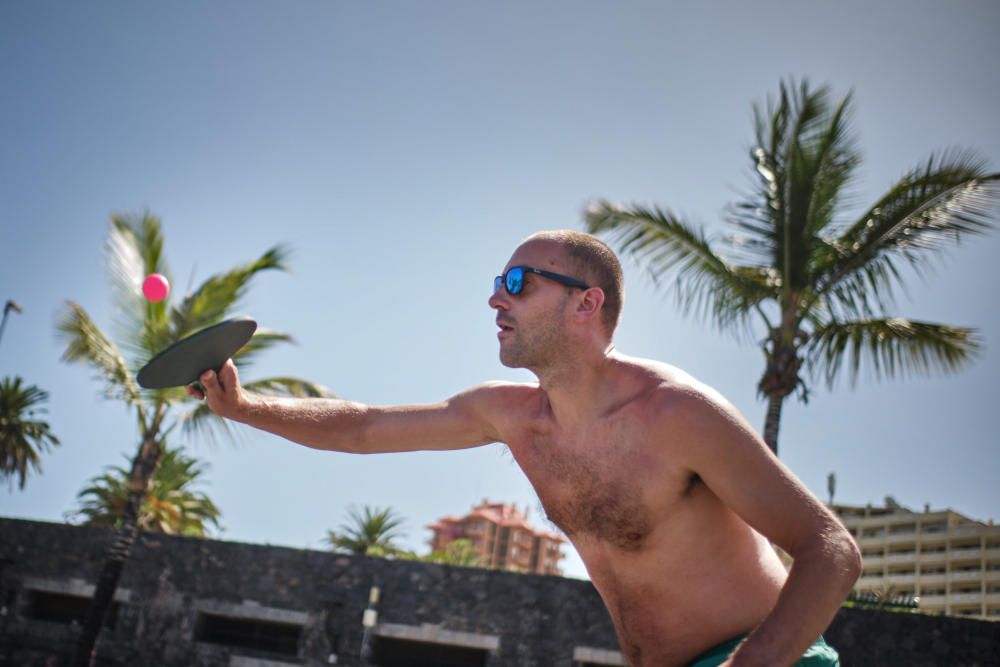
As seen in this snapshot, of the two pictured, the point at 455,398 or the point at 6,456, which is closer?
the point at 455,398

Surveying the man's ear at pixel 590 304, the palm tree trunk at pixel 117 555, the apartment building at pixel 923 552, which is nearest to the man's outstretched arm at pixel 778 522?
the man's ear at pixel 590 304

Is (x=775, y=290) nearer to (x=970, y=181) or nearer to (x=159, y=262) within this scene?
(x=970, y=181)

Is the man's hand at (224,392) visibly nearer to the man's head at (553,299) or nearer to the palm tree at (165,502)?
the man's head at (553,299)

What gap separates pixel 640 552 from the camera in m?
2.70

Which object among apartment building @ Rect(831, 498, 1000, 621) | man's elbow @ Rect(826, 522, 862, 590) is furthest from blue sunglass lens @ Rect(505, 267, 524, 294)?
apartment building @ Rect(831, 498, 1000, 621)

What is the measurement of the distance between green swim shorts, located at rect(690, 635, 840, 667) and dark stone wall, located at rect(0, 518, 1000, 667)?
11.0 meters

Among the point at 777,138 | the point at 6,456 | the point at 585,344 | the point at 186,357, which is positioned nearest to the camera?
the point at 585,344

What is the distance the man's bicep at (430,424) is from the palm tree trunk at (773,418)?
907 cm

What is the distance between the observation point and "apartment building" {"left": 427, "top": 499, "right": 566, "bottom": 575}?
88.8 m

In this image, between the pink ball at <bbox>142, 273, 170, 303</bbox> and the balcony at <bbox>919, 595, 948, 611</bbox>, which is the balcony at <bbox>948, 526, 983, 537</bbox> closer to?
the balcony at <bbox>919, 595, 948, 611</bbox>

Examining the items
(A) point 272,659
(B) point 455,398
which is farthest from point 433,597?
(B) point 455,398

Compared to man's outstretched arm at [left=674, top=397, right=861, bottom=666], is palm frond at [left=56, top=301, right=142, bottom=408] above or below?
above

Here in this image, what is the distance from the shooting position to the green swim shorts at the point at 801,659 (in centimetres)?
244

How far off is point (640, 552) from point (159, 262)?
47.7 feet
